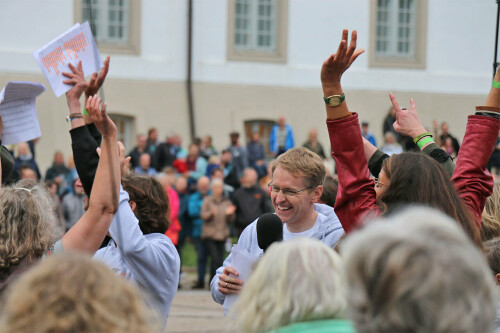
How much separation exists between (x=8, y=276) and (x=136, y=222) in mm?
727

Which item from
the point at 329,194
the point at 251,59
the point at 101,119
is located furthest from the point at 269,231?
the point at 251,59

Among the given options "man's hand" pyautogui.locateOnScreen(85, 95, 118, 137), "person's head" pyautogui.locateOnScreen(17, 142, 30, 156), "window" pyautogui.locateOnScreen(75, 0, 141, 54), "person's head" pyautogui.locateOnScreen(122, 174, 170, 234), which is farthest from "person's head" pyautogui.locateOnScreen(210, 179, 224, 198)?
"man's hand" pyautogui.locateOnScreen(85, 95, 118, 137)

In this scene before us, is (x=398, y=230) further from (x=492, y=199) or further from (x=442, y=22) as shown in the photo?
(x=442, y=22)

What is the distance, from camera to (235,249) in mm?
3787

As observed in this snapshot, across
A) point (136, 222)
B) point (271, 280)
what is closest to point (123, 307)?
point (271, 280)

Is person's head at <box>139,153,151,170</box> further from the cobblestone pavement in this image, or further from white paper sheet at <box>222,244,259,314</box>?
white paper sheet at <box>222,244,259,314</box>

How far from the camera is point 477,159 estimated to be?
3.89 m

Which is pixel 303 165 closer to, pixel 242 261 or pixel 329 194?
pixel 329 194

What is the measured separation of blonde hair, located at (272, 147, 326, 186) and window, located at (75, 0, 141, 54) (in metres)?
17.2

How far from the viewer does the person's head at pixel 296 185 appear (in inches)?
188

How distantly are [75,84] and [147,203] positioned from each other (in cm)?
69

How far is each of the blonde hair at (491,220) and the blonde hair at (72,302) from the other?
9.93ft

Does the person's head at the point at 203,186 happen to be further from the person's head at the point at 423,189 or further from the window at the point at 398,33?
the person's head at the point at 423,189

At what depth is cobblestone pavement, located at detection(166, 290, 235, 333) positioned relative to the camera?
10.3m
